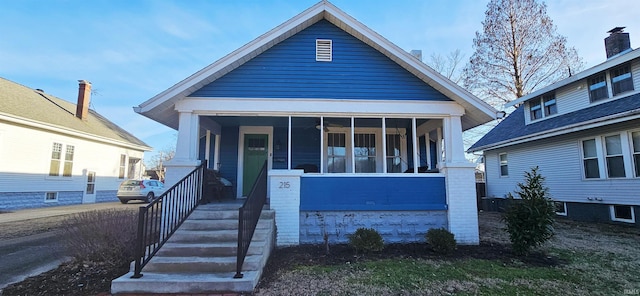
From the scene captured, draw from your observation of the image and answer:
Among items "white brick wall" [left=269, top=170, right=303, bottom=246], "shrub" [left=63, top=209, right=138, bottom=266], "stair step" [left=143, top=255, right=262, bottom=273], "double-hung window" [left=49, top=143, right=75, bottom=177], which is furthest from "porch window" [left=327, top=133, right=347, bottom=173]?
"double-hung window" [left=49, top=143, right=75, bottom=177]

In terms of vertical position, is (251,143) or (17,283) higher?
(251,143)

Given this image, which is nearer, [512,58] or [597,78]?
[597,78]

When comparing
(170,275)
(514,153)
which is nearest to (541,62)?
(514,153)

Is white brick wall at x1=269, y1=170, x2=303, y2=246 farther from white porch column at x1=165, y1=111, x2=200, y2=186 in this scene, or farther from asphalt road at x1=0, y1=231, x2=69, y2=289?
asphalt road at x1=0, y1=231, x2=69, y2=289

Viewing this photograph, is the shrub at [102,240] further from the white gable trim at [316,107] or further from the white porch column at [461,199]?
the white porch column at [461,199]

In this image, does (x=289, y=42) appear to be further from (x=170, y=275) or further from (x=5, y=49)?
(x=5, y=49)

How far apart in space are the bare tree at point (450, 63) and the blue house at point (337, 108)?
16690mm

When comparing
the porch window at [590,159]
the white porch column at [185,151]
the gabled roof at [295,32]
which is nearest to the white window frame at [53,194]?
the gabled roof at [295,32]

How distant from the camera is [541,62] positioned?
1856 centimetres

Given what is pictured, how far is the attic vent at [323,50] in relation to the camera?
7.51 m

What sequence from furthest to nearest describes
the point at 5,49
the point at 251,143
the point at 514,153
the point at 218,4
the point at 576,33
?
the point at 576,33 → the point at 5,49 → the point at 514,153 → the point at 218,4 → the point at 251,143

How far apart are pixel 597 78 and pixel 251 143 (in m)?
12.2

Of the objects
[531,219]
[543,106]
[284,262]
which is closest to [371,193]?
[284,262]

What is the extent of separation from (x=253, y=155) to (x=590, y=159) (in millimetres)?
11329
